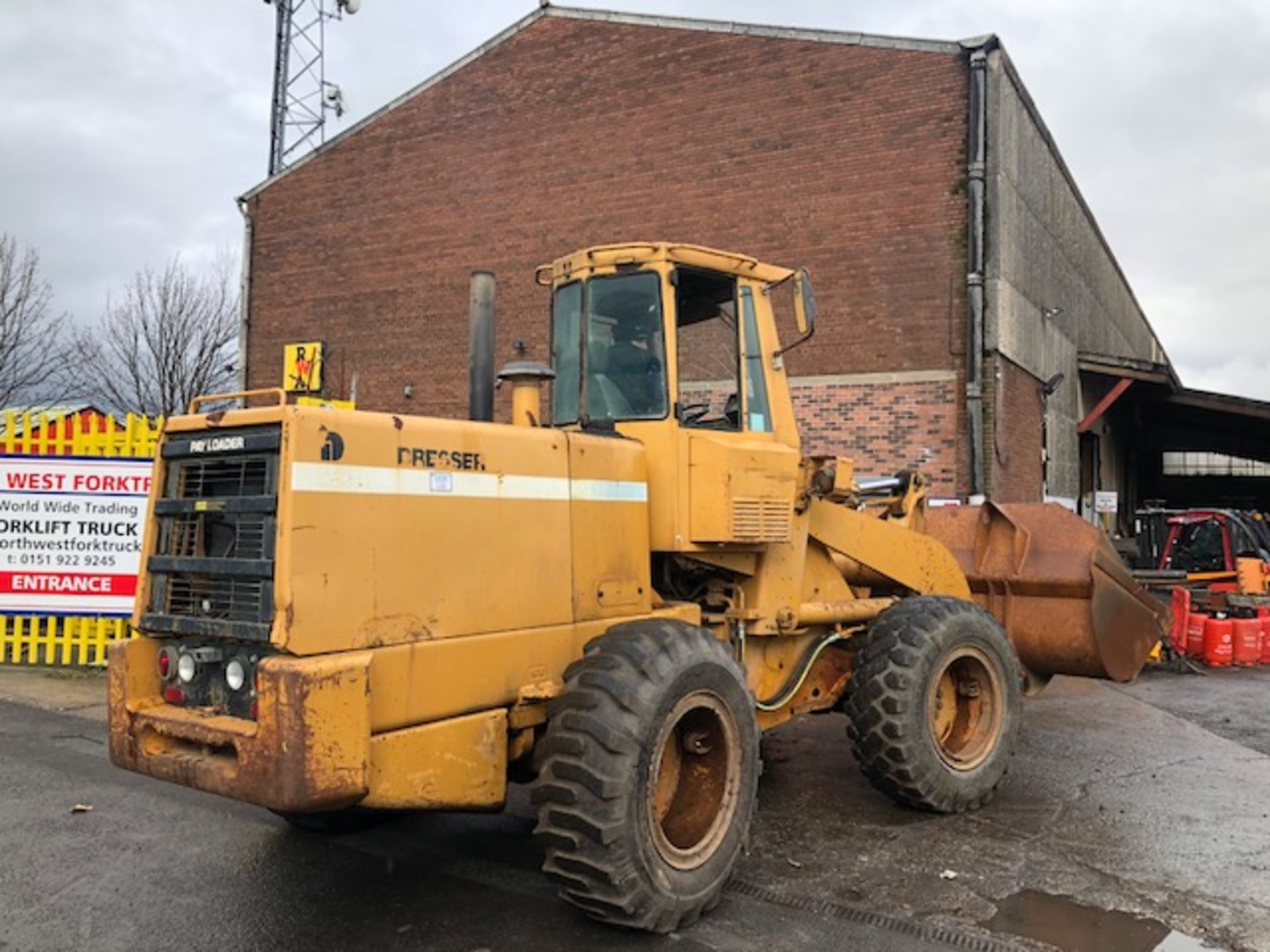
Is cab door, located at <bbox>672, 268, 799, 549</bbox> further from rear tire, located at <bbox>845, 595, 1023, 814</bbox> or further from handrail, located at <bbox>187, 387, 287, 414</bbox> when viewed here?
handrail, located at <bbox>187, 387, 287, 414</bbox>

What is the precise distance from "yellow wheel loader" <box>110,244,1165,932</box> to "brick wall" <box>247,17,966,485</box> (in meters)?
10.1

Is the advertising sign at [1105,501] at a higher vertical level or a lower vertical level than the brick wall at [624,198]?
lower

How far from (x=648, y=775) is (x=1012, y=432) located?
13.5 meters

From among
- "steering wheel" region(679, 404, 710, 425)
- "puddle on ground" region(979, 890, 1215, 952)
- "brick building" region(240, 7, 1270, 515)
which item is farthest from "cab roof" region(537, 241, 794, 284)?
"brick building" region(240, 7, 1270, 515)

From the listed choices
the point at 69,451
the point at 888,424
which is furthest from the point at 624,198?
the point at 69,451

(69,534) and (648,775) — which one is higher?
(69,534)

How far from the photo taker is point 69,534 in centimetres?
1018

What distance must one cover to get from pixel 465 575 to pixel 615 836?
120cm

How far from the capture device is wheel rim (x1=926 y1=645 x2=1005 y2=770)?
20.6 ft

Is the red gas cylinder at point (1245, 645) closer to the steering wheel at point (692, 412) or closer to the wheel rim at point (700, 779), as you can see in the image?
the steering wheel at point (692, 412)

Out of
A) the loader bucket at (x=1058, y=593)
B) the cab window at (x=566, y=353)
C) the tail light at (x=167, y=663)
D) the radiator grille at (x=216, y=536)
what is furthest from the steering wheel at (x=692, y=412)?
the loader bucket at (x=1058, y=593)

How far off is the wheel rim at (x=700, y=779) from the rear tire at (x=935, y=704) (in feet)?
4.79

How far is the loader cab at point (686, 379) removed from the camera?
201 inches

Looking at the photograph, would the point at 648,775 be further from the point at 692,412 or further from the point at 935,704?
the point at 935,704
